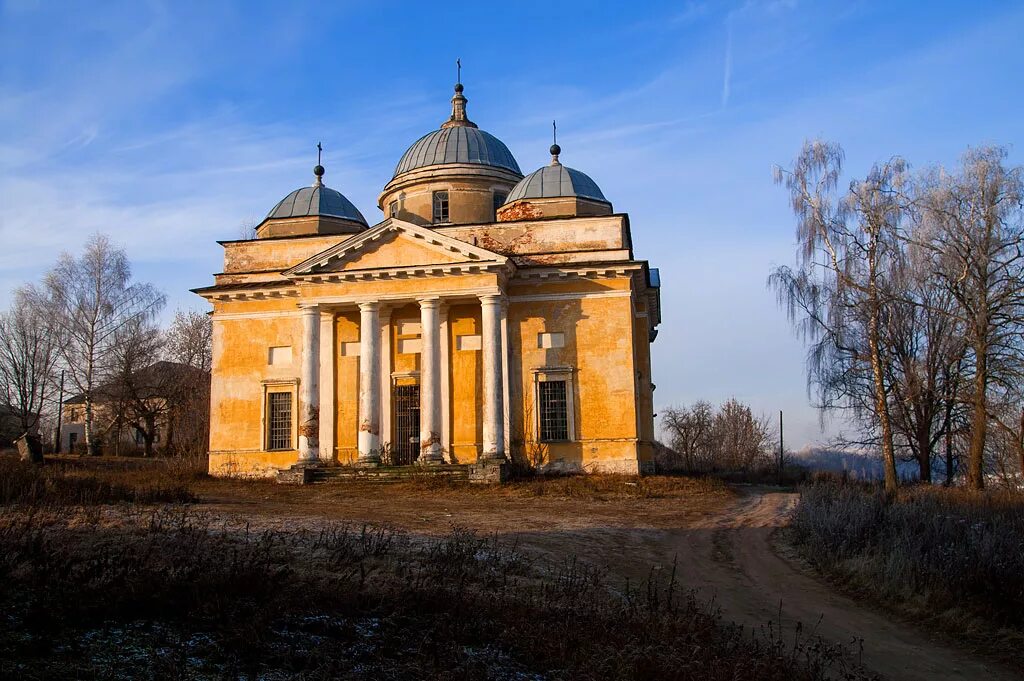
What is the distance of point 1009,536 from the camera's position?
39.7 ft

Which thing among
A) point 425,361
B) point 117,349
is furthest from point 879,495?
point 117,349

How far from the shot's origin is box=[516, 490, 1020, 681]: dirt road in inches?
352

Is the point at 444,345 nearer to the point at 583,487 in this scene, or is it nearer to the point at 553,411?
the point at 553,411

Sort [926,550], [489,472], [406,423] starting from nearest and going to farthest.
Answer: [926,550]
[489,472]
[406,423]

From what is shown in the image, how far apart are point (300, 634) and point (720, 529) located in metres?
10.8

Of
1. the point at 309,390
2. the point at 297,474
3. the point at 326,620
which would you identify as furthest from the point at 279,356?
the point at 326,620

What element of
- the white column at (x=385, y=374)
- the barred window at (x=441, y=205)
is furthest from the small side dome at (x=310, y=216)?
the white column at (x=385, y=374)

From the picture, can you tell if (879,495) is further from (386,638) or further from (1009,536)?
(386,638)

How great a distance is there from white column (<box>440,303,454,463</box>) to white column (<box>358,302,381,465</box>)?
177 centimetres

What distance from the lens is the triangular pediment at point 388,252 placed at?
82.3 ft

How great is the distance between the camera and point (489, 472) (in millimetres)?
Result: 23312

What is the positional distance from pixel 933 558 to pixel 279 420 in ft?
66.1

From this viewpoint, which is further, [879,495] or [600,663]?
[879,495]

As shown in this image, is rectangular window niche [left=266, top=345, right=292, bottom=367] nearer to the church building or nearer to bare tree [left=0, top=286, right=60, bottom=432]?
the church building
